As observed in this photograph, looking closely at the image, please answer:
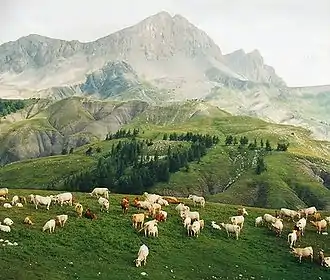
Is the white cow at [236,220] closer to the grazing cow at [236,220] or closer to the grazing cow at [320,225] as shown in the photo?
the grazing cow at [236,220]

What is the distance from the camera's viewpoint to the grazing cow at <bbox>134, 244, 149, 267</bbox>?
1663 inches

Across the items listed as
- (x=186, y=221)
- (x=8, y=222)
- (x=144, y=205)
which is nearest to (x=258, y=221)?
(x=186, y=221)

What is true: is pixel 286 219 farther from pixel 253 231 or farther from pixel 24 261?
pixel 24 261

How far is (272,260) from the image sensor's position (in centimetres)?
4944

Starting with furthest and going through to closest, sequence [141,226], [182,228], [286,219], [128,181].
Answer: [128,181]
[286,219]
[182,228]
[141,226]

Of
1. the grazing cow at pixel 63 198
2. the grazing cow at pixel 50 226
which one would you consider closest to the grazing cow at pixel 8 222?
the grazing cow at pixel 50 226

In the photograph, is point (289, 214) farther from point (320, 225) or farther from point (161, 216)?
point (161, 216)

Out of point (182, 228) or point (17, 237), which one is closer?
point (17, 237)

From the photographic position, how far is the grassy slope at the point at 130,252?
39.7 meters

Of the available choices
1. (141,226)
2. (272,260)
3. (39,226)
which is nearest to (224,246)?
(272,260)

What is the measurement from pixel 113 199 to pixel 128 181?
129936 mm

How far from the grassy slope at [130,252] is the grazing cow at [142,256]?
1.61 feet

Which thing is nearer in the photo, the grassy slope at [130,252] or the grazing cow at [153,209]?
the grassy slope at [130,252]

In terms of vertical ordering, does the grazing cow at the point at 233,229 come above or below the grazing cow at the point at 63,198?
below
